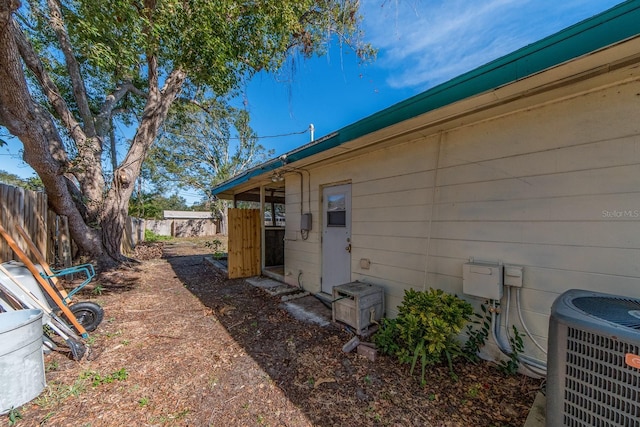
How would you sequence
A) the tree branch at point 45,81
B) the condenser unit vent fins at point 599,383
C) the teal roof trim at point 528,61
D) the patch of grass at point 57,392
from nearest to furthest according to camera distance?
the condenser unit vent fins at point 599,383
the teal roof trim at point 528,61
the patch of grass at point 57,392
the tree branch at point 45,81

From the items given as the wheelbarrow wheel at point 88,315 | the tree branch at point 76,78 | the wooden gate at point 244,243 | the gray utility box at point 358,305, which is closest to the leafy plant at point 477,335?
the gray utility box at point 358,305

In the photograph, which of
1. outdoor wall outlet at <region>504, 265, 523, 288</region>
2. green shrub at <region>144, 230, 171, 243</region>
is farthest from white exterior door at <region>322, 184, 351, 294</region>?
green shrub at <region>144, 230, 171, 243</region>

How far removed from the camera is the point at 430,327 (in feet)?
7.09

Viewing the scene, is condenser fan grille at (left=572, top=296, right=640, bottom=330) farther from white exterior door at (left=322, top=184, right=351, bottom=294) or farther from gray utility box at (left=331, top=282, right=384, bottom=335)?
white exterior door at (left=322, top=184, right=351, bottom=294)

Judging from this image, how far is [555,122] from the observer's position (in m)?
2.02

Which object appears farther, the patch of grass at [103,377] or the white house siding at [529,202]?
the patch of grass at [103,377]

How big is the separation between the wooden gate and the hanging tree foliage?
2.70 meters

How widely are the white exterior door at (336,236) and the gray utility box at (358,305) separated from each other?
64cm

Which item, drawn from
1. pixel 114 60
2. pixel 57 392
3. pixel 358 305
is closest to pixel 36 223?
pixel 114 60

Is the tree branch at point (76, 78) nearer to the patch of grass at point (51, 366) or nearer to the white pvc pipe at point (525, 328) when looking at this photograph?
the patch of grass at point (51, 366)

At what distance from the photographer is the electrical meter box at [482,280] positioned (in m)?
2.18

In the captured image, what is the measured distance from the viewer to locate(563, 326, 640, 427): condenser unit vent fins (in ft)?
3.13

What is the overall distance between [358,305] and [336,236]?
1.39m

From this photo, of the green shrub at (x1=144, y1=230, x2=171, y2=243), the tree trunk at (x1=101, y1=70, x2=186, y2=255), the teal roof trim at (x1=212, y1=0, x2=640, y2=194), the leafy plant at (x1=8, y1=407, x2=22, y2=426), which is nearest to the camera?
the teal roof trim at (x1=212, y1=0, x2=640, y2=194)
